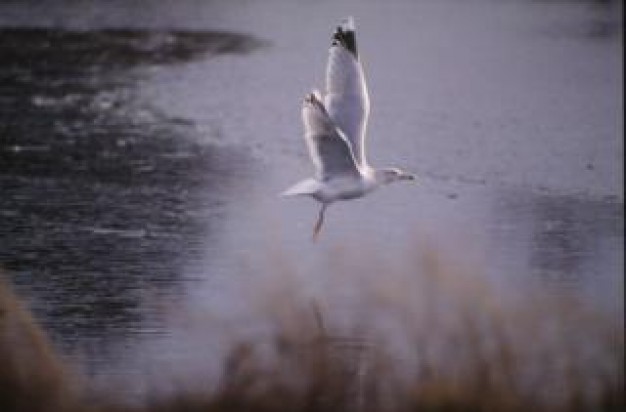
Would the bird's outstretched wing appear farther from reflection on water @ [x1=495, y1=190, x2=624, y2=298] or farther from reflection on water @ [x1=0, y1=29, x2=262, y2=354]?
reflection on water @ [x1=495, y1=190, x2=624, y2=298]

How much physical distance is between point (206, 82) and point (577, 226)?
8.93 m

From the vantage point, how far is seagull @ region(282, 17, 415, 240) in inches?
369

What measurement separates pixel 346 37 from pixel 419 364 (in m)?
3.53

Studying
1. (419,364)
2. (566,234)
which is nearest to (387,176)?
(566,234)

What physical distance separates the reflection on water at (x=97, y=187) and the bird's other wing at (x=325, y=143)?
1478 millimetres

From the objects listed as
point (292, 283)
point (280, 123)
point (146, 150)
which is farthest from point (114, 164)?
point (292, 283)

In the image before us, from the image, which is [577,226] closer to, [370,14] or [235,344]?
[235,344]

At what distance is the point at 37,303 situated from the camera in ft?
32.7

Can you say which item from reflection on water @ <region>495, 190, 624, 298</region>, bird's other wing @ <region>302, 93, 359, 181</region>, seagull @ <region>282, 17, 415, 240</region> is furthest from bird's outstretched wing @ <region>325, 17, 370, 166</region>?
reflection on water @ <region>495, 190, 624, 298</region>

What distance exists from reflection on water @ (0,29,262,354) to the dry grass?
195 cm

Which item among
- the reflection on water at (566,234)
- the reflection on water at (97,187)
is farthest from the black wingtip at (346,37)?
the reflection on water at (566,234)

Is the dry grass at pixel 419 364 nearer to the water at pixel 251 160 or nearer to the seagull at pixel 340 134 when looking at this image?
the water at pixel 251 160

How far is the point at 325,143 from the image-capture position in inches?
377

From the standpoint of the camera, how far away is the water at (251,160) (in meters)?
10.6
